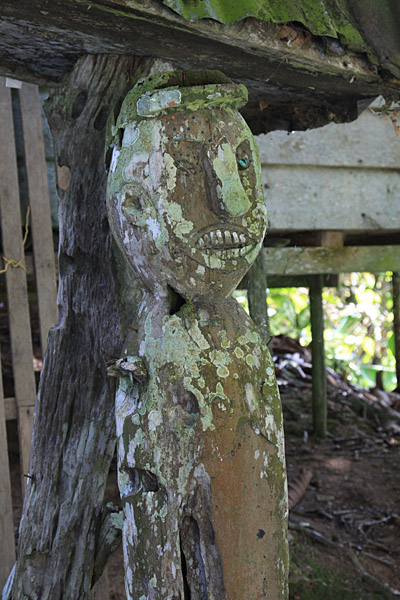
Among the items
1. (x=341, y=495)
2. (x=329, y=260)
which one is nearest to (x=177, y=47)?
(x=329, y=260)

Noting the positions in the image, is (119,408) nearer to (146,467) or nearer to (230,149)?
(146,467)

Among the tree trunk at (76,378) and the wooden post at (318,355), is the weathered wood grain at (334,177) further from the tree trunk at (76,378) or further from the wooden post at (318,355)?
the tree trunk at (76,378)

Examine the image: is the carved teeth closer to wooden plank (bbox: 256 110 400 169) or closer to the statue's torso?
the statue's torso

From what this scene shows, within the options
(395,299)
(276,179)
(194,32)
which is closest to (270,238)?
(276,179)

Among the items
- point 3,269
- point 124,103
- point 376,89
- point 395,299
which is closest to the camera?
point 124,103

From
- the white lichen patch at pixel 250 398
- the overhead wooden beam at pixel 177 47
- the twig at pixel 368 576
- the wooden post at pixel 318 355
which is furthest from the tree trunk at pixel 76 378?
the wooden post at pixel 318 355

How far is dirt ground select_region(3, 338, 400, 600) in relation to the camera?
3.59 m

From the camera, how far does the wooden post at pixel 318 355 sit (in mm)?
5203

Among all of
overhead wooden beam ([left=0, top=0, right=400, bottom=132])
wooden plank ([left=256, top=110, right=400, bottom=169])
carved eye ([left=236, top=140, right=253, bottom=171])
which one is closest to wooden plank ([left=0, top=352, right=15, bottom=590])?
overhead wooden beam ([left=0, top=0, right=400, bottom=132])

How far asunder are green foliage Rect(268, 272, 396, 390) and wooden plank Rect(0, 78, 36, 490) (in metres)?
5.76

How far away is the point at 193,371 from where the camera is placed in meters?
1.81

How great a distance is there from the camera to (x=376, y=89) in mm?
2412

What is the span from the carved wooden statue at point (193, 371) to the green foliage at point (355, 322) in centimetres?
671

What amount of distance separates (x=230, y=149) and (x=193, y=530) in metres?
1.13
